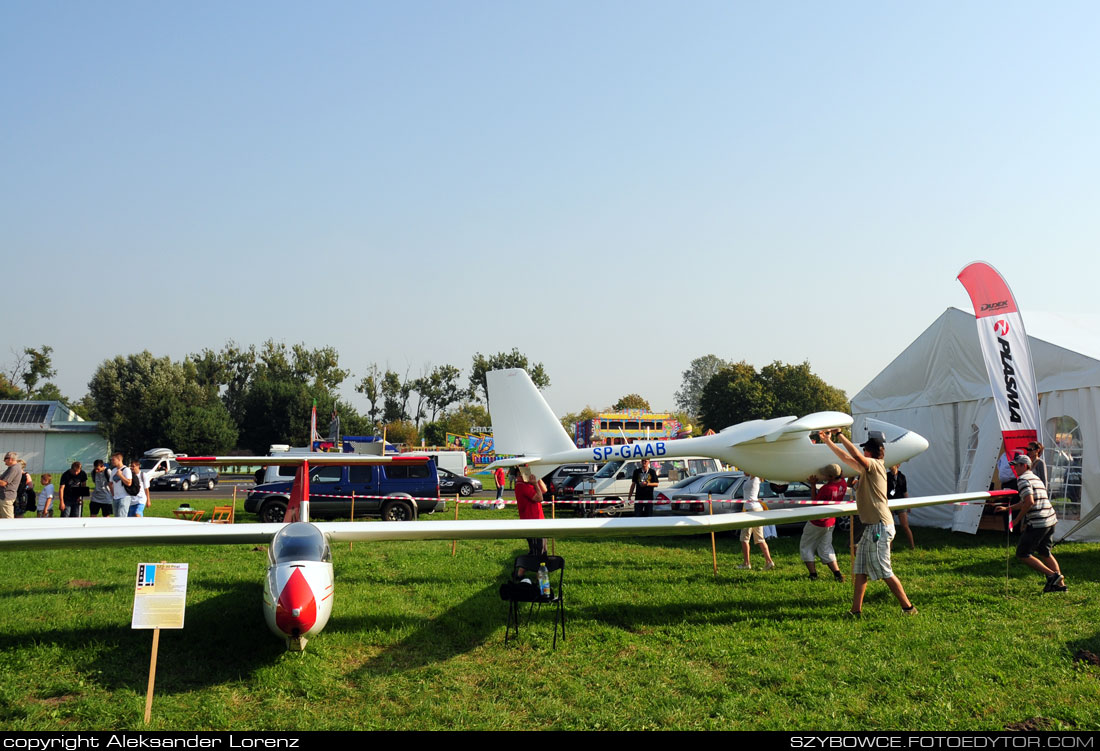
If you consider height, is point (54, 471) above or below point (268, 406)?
below

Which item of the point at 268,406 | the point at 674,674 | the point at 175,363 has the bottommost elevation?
the point at 674,674

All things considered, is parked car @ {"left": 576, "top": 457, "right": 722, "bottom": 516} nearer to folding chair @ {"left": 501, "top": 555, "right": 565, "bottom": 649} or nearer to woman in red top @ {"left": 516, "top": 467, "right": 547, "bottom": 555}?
woman in red top @ {"left": 516, "top": 467, "right": 547, "bottom": 555}

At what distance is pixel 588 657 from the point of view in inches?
244

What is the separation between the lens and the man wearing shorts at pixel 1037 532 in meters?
8.18

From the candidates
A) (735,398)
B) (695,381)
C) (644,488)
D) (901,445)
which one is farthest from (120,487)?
(695,381)

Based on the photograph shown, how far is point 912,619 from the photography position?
709 cm

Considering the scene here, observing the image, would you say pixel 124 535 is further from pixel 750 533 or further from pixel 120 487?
pixel 750 533

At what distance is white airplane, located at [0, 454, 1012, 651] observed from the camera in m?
5.80

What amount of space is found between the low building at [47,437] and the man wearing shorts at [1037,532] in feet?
209

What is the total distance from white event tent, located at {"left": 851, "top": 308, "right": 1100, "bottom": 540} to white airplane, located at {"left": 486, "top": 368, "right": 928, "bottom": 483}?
529 centimetres

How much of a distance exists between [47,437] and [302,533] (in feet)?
210
